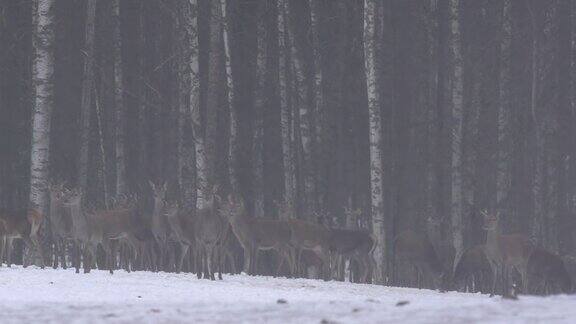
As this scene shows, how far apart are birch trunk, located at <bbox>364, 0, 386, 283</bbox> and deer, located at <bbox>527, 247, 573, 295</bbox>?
322 cm

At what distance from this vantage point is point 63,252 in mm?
27328

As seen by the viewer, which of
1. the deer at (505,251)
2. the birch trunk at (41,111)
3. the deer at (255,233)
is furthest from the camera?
the deer at (505,251)

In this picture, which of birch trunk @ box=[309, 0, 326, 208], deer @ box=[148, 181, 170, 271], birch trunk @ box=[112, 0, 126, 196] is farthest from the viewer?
birch trunk @ box=[112, 0, 126, 196]

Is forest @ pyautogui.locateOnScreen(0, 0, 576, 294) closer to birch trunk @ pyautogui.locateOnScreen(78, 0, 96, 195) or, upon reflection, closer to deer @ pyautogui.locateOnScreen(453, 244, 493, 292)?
birch trunk @ pyautogui.locateOnScreen(78, 0, 96, 195)

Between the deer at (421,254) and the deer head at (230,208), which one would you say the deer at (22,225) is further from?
the deer at (421,254)

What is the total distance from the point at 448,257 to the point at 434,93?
23.1 ft

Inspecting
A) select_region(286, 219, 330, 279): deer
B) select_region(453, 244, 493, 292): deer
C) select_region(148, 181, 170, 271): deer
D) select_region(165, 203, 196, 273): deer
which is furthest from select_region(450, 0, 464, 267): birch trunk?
select_region(165, 203, 196, 273): deer

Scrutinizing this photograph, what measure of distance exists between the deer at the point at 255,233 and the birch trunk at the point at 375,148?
214 cm

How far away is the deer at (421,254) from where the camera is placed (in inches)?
1238

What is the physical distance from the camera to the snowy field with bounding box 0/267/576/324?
48.2 ft

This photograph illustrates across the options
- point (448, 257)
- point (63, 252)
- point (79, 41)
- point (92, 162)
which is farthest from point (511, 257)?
point (79, 41)

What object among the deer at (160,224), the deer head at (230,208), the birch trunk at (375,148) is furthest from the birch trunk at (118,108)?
the deer head at (230,208)

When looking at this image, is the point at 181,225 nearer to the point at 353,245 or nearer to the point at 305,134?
the point at 353,245

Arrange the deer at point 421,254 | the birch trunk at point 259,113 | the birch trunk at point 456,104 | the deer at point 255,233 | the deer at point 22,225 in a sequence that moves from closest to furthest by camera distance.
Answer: the deer at point 22,225 < the deer at point 255,233 < the deer at point 421,254 < the birch trunk at point 456,104 < the birch trunk at point 259,113
